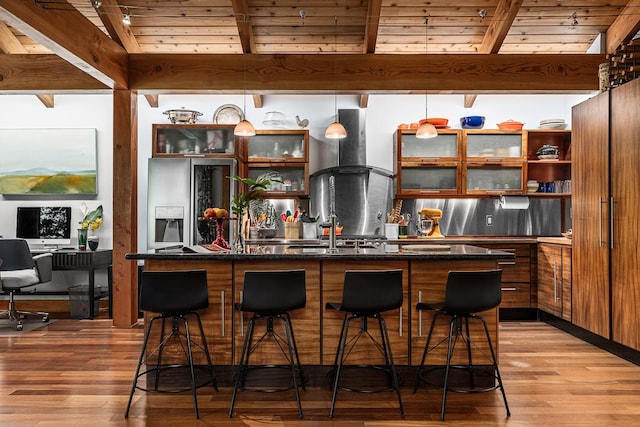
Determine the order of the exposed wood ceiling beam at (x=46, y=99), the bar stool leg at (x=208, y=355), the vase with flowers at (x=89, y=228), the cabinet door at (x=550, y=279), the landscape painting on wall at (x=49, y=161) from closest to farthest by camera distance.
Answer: the bar stool leg at (x=208, y=355) → the cabinet door at (x=550, y=279) → the vase with flowers at (x=89, y=228) → the exposed wood ceiling beam at (x=46, y=99) → the landscape painting on wall at (x=49, y=161)

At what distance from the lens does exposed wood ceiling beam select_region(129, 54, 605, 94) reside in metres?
5.79

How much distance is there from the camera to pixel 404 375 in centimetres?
369

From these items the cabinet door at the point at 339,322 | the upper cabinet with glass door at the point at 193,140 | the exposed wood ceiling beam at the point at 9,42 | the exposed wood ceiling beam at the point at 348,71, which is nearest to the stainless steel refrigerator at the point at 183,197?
the upper cabinet with glass door at the point at 193,140

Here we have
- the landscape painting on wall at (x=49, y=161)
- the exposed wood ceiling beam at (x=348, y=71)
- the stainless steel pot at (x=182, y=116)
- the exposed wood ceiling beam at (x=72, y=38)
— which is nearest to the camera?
the exposed wood ceiling beam at (x=72, y=38)

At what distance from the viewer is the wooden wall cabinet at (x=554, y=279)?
17.9 ft

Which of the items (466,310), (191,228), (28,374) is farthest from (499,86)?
(28,374)

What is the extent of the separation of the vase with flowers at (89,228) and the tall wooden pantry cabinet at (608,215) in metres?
5.33

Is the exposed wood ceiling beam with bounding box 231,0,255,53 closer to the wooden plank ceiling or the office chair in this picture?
the wooden plank ceiling

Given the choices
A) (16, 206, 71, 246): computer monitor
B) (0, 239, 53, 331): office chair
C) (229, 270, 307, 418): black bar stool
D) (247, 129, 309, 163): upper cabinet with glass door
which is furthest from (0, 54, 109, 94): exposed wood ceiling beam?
(229, 270, 307, 418): black bar stool

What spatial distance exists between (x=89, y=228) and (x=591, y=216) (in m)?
5.77

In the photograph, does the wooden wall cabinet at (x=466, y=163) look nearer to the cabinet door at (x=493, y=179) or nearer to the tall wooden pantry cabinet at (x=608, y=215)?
the cabinet door at (x=493, y=179)

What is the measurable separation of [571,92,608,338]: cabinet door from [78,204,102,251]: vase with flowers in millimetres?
5305

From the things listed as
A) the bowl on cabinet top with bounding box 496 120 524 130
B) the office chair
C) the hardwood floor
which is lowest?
the hardwood floor

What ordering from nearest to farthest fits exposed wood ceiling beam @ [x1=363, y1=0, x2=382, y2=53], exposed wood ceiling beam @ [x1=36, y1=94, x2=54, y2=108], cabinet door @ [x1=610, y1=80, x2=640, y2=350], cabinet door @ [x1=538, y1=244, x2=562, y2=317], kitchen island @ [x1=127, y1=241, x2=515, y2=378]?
kitchen island @ [x1=127, y1=241, x2=515, y2=378] < cabinet door @ [x1=610, y1=80, x2=640, y2=350] < exposed wood ceiling beam @ [x1=363, y1=0, x2=382, y2=53] < cabinet door @ [x1=538, y1=244, x2=562, y2=317] < exposed wood ceiling beam @ [x1=36, y1=94, x2=54, y2=108]
